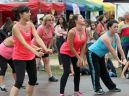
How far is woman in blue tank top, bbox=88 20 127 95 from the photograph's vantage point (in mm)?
9109

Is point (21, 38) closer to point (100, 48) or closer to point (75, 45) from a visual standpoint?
point (75, 45)

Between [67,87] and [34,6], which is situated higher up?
[34,6]

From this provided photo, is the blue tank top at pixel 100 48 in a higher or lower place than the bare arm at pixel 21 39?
lower

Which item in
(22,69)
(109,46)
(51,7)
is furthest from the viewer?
(51,7)

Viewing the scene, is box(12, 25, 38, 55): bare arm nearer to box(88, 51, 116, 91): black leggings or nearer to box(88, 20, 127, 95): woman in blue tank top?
box(88, 20, 127, 95): woman in blue tank top

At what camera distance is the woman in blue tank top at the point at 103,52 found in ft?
29.9

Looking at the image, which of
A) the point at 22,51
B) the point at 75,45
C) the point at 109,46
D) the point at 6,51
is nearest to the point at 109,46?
the point at 109,46

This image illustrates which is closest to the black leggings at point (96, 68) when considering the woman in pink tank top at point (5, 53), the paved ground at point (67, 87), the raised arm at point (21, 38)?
the paved ground at point (67, 87)

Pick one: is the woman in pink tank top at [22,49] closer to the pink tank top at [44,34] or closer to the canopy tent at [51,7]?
the pink tank top at [44,34]

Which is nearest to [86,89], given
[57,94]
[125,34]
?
[57,94]

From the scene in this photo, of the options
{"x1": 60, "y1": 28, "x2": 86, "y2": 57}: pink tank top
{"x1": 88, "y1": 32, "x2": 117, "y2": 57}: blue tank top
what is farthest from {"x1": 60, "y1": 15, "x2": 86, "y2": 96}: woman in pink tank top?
{"x1": 88, "y1": 32, "x2": 117, "y2": 57}: blue tank top

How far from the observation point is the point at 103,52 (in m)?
9.44

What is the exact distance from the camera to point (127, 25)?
14266 mm

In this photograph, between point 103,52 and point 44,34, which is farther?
point 44,34
